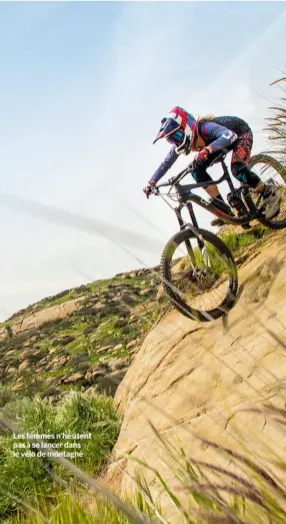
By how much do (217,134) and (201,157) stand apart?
0.66 meters

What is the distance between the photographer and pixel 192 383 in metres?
6.07

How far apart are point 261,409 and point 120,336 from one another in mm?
21411

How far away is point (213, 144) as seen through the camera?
639 centimetres

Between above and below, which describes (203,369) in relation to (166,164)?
below

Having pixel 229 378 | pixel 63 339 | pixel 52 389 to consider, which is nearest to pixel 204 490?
pixel 229 378

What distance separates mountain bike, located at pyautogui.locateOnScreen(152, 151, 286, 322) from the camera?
5988 millimetres

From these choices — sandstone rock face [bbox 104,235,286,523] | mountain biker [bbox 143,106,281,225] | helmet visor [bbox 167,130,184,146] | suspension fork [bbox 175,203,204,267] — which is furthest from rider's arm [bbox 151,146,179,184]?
sandstone rock face [bbox 104,235,286,523]

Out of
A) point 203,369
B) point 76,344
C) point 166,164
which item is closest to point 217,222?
point 166,164

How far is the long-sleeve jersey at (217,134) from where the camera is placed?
21.3 feet

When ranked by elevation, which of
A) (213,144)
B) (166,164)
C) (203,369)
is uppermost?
(166,164)

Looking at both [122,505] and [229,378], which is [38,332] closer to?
[229,378]

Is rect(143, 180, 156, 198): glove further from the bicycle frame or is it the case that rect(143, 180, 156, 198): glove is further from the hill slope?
the hill slope

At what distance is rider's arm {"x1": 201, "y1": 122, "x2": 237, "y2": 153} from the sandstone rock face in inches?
64.4

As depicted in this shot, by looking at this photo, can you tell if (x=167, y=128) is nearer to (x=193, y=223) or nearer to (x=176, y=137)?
(x=176, y=137)
